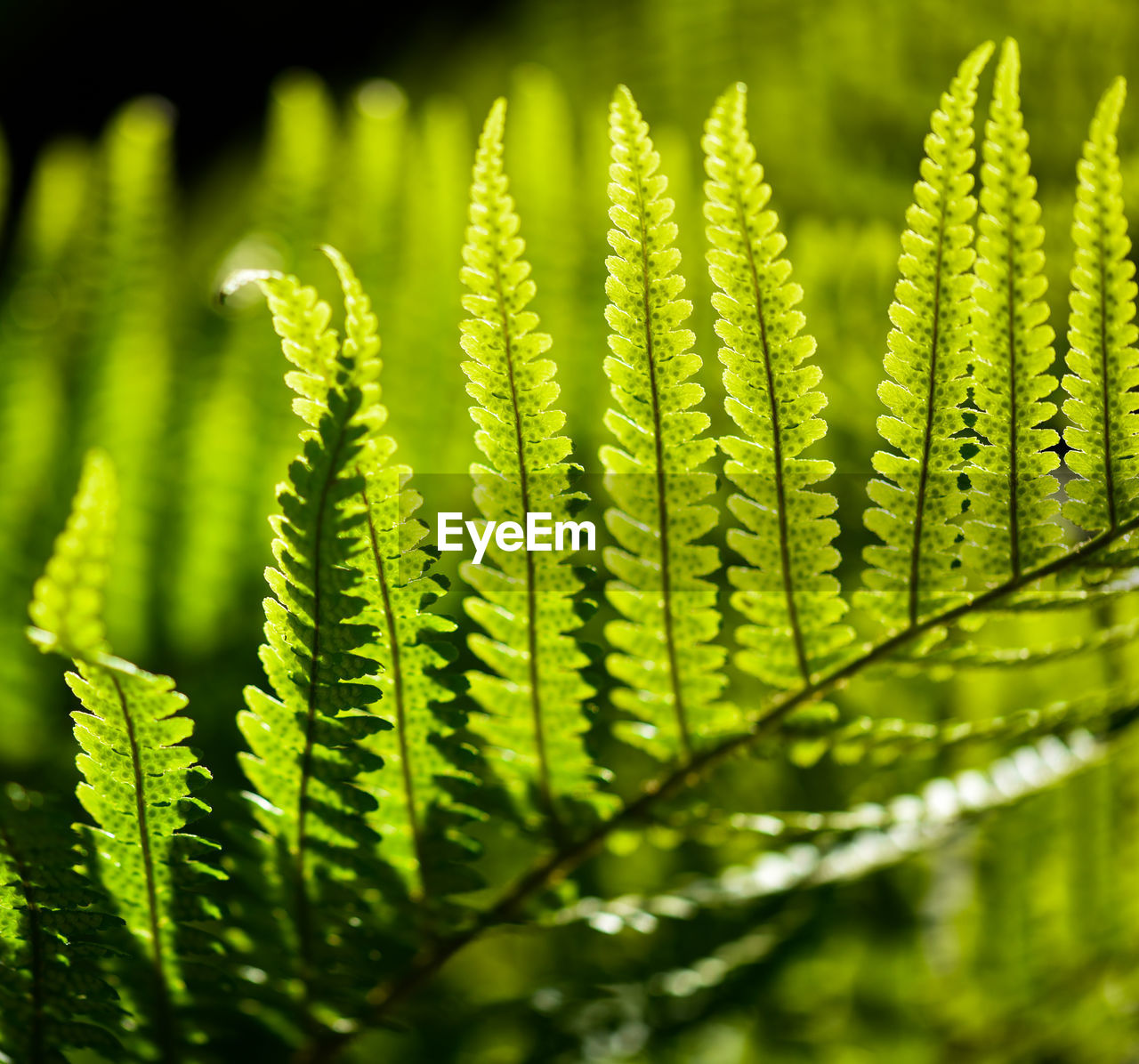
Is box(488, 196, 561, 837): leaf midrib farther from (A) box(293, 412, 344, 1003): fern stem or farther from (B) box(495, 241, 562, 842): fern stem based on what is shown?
(A) box(293, 412, 344, 1003): fern stem

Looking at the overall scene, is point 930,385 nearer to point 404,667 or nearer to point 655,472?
point 655,472

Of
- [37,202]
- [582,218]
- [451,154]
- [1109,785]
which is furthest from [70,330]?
[1109,785]

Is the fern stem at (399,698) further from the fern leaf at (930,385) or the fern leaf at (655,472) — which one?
the fern leaf at (930,385)

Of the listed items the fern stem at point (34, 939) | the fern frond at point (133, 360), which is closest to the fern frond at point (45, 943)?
the fern stem at point (34, 939)

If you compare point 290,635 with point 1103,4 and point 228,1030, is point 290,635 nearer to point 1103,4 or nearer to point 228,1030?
point 228,1030

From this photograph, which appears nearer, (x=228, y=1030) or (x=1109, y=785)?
(x=228, y=1030)

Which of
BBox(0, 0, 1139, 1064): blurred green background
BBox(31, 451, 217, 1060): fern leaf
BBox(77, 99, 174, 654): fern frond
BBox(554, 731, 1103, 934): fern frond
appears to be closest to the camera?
BBox(31, 451, 217, 1060): fern leaf

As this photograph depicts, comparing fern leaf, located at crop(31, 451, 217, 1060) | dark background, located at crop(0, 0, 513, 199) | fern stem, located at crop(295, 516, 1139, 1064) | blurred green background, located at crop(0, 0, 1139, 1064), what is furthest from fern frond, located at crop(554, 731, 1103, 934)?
dark background, located at crop(0, 0, 513, 199)

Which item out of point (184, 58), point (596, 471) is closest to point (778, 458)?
point (596, 471)
